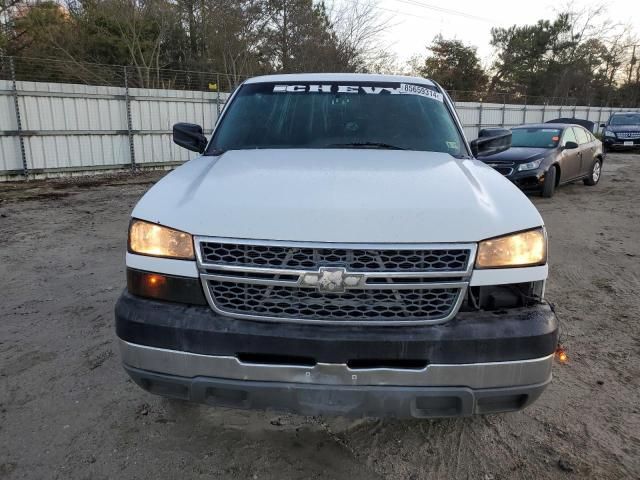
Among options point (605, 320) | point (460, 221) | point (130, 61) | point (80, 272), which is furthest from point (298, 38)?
point (460, 221)

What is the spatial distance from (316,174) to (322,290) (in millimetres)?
705

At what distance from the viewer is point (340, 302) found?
1.97 meters

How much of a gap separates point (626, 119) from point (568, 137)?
13.9 meters

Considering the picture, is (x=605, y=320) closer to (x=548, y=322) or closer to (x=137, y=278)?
(x=548, y=322)

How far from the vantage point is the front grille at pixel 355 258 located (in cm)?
193

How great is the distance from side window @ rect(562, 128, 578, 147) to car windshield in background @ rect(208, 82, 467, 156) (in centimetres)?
791

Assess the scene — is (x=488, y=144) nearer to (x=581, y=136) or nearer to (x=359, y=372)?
(x=359, y=372)

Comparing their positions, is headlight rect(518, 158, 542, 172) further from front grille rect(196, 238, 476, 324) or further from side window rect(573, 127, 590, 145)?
front grille rect(196, 238, 476, 324)

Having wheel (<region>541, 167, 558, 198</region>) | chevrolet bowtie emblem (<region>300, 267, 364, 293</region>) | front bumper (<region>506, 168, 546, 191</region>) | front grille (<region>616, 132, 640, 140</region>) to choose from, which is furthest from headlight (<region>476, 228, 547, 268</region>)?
front grille (<region>616, 132, 640, 140</region>)

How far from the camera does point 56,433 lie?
99.3 inches

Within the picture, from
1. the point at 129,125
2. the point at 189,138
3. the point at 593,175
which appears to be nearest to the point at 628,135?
the point at 593,175

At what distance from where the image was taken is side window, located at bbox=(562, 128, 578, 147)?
10325mm

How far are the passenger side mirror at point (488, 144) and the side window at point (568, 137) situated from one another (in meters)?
7.45

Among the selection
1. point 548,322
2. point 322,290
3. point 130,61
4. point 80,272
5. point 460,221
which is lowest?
point 80,272
